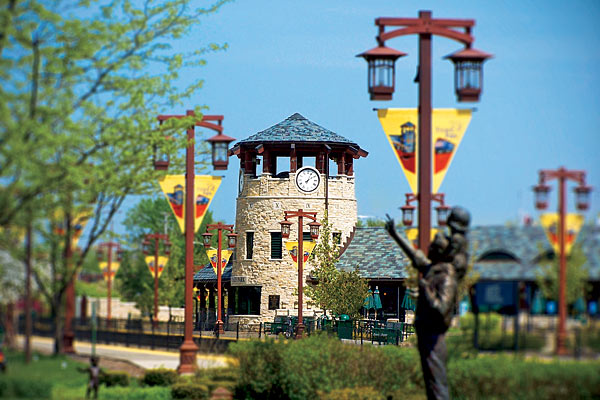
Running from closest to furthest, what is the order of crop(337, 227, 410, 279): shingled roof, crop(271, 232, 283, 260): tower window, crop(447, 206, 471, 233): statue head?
crop(447, 206, 471, 233): statue head → crop(337, 227, 410, 279): shingled roof → crop(271, 232, 283, 260): tower window

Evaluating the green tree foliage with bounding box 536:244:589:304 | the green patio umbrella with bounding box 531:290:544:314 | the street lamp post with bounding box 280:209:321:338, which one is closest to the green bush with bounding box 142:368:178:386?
the green patio umbrella with bounding box 531:290:544:314

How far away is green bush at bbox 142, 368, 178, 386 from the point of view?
70.0 feet

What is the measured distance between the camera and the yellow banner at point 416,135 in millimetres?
18812

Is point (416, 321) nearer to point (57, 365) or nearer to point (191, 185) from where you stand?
point (57, 365)

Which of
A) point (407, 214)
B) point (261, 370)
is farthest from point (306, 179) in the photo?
point (261, 370)

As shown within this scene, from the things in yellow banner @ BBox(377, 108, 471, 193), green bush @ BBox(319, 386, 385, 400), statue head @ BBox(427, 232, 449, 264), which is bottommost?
green bush @ BBox(319, 386, 385, 400)

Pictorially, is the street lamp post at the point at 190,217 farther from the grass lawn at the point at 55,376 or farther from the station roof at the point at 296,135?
the station roof at the point at 296,135

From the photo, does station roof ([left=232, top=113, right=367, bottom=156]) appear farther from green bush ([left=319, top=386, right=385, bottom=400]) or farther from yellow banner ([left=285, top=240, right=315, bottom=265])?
green bush ([left=319, top=386, right=385, bottom=400])

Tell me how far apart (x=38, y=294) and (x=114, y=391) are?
269 centimetres

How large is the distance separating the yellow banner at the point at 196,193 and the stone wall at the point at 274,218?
30.8 m

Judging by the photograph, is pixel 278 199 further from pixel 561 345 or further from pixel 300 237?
pixel 561 345

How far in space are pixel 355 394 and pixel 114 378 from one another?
4.87m

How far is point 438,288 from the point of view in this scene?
16.8 m

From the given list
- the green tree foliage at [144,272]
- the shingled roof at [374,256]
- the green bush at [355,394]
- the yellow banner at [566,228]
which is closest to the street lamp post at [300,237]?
the green tree foliage at [144,272]
